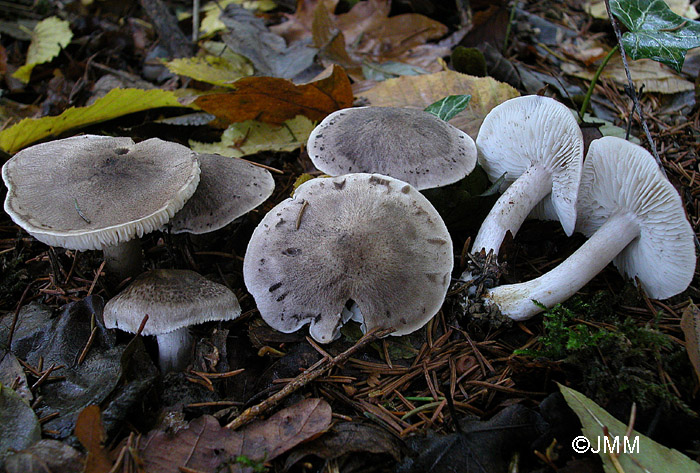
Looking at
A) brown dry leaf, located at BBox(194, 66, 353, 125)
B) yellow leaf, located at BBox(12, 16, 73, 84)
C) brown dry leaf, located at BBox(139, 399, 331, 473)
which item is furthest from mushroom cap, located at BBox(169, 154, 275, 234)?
yellow leaf, located at BBox(12, 16, 73, 84)

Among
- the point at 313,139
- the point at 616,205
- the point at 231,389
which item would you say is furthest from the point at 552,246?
the point at 231,389

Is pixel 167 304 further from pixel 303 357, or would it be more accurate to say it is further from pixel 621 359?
pixel 621 359

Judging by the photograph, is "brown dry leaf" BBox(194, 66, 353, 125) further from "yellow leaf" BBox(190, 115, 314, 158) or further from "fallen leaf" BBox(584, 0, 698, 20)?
"fallen leaf" BBox(584, 0, 698, 20)

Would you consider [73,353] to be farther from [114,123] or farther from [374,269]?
[114,123]

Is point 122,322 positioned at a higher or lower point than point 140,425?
higher

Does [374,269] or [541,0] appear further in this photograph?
[541,0]

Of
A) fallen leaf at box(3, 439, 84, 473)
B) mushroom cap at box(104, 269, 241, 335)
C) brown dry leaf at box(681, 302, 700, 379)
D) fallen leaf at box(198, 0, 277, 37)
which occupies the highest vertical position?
fallen leaf at box(198, 0, 277, 37)

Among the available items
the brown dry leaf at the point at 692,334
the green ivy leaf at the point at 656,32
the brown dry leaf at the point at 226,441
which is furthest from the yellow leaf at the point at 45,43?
the brown dry leaf at the point at 692,334
